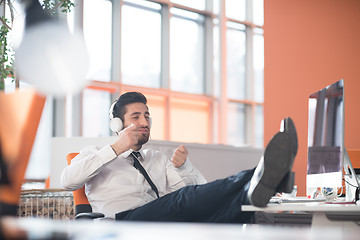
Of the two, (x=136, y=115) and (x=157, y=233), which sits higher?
(x=136, y=115)

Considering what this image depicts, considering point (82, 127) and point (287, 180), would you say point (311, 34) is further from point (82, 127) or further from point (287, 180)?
point (287, 180)

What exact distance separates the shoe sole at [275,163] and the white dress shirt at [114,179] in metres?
0.96

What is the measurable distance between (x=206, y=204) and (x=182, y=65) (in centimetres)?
752

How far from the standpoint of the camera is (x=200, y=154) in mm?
4887

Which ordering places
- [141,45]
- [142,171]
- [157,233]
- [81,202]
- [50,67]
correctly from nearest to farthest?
[157,233]
[50,67]
[81,202]
[142,171]
[141,45]

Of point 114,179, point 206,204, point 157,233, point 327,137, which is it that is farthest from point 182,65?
point 157,233

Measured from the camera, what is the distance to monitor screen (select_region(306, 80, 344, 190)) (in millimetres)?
1943

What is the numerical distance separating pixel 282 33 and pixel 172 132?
395 centimetres

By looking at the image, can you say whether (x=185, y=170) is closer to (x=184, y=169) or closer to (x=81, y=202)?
(x=184, y=169)

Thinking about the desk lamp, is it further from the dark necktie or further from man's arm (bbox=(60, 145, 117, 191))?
the dark necktie

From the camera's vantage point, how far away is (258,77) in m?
10.3

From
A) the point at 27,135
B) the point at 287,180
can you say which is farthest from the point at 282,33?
the point at 27,135

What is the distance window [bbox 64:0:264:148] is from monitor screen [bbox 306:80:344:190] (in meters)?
5.83

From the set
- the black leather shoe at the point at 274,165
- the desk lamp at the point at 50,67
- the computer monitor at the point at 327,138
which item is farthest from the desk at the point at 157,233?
the computer monitor at the point at 327,138
